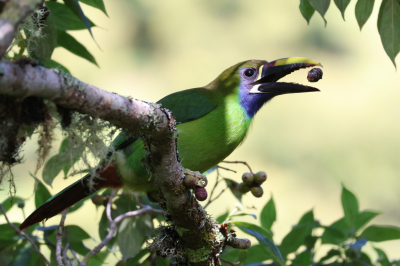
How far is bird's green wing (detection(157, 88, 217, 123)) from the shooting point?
257cm

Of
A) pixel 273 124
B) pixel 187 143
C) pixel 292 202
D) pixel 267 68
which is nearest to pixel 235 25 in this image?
pixel 273 124

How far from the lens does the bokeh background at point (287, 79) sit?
22.8 feet

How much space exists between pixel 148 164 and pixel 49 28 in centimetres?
80

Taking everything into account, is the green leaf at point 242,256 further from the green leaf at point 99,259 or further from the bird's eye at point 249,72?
the bird's eye at point 249,72

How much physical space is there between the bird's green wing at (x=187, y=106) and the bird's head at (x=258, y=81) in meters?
0.20

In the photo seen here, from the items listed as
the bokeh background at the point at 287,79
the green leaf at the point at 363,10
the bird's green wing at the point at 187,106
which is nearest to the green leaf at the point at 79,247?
the bird's green wing at the point at 187,106

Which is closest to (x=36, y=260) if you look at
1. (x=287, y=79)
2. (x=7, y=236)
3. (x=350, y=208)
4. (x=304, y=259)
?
(x=7, y=236)

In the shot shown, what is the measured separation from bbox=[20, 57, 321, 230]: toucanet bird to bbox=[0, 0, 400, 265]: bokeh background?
341cm

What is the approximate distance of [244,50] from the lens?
8.38 meters

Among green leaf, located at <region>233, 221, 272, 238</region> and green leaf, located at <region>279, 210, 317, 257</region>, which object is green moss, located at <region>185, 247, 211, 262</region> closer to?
green leaf, located at <region>233, 221, 272, 238</region>

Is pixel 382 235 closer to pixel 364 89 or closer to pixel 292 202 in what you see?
pixel 292 202

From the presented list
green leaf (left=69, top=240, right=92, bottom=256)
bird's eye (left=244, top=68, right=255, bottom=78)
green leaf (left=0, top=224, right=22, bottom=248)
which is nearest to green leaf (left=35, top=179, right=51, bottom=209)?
green leaf (left=0, top=224, right=22, bottom=248)

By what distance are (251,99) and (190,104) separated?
436mm

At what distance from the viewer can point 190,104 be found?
2.65m
